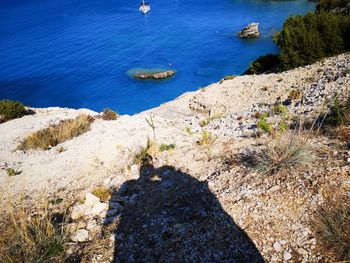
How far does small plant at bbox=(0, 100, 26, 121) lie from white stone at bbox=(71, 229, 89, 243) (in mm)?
16407

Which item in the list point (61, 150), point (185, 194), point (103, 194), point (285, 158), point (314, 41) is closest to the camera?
point (285, 158)

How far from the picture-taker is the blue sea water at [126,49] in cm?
3466

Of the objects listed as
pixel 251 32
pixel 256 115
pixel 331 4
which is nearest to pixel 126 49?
pixel 251 32

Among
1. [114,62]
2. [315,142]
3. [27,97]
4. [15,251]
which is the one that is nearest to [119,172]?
[15,251]

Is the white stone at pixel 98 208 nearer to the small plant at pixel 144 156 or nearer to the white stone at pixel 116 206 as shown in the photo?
the white stone at pixel 116 206

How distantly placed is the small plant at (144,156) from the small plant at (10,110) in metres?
14.0

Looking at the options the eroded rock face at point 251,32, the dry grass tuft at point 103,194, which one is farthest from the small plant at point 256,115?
the eroded rock face at point 251,32

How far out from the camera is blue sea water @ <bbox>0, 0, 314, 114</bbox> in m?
34.7

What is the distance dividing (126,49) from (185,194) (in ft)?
146

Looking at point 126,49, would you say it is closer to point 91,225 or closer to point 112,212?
point 112,212

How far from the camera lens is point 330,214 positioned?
169 inches

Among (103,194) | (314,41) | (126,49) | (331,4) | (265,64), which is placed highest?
(331,4)

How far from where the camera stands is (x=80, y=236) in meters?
5.21

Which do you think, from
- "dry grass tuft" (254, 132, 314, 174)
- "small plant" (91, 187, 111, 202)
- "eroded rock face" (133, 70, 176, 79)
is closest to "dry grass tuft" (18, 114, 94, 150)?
"small plant" (91, 187, 111, 202)
